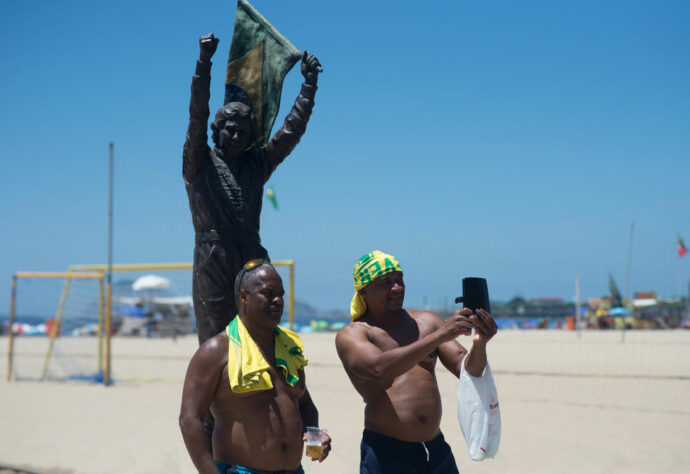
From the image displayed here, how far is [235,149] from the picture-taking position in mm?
3793

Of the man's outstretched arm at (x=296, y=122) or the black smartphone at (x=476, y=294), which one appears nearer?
the black smartphone at (x=476, y=294)

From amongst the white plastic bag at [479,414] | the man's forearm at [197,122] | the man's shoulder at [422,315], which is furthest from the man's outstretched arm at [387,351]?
the man's forearm at [197,122]

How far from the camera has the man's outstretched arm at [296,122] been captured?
399cm

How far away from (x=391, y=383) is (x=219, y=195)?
1377 millimetres

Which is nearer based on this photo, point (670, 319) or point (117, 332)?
point (117, 332)

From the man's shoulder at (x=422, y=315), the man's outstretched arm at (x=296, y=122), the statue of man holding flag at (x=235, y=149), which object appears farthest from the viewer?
the man's outstretched arm at (x=296, y=122)

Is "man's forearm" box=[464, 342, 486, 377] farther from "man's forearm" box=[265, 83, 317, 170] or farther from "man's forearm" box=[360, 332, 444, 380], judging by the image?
"man's forearm" box=[265, 83, 317, 170]

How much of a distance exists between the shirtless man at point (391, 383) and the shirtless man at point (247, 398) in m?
0.40

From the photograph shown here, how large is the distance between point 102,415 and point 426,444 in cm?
696

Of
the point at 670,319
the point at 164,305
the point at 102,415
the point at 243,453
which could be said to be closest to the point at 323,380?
the point at 102,415

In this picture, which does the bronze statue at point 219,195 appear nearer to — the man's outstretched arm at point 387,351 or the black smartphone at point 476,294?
the man's outstretched arm at point 387,351

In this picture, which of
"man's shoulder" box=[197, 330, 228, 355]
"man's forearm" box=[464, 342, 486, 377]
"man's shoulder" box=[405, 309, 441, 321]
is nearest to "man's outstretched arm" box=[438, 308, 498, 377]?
"man's forearm" box=[464, 342, 486, 377]

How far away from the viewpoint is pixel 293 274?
12.4m

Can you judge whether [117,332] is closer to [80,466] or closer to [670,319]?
[80,466]
